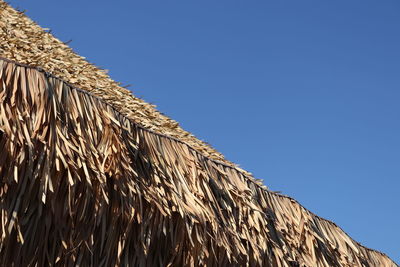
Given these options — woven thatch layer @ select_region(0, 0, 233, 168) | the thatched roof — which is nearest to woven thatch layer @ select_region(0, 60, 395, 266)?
the thatched roof

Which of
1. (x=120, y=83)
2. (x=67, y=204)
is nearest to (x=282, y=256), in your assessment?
(x=67, y=204)

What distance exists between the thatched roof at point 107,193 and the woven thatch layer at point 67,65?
0.31ft

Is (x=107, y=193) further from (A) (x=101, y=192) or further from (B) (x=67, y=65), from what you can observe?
(B) (x=67, y=65)

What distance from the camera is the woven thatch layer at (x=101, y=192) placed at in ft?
8.51

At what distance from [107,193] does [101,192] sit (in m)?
0.04

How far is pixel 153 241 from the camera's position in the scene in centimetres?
302

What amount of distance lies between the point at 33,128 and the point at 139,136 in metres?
0.60

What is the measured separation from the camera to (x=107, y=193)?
278 centimetres

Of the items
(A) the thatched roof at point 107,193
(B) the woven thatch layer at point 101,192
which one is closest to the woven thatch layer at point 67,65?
(A) the thatched roof at point 107,193

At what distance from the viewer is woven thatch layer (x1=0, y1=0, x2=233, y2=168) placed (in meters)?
3.75

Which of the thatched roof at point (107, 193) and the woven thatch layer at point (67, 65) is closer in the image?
the thatched roof at point (107, 193)

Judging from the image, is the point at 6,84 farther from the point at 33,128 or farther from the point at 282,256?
the point at 282,256

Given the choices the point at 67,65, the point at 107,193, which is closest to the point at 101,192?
the point at 107,193

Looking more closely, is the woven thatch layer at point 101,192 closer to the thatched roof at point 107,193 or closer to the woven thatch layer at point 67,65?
the thatched roof at point 107,193
